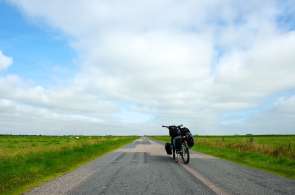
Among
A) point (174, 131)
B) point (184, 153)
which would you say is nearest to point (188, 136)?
point (184, 153)

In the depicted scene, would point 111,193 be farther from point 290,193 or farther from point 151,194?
point 290,193

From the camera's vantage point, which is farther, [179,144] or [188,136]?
[179,144]

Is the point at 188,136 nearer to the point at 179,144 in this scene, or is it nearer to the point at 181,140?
the point at 181,140

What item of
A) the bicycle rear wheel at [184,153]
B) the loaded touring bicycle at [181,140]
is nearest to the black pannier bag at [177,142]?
the loaded touring bicycle at [181,140]

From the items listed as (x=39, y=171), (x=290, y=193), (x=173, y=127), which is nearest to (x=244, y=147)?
(x=173, y=127)

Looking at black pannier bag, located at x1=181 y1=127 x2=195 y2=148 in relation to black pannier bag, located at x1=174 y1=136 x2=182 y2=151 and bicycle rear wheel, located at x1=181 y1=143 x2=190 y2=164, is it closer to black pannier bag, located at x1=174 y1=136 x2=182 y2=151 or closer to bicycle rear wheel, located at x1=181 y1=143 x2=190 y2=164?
bicycle rear wheel, located at x1=181 y1=143 x2=190 y2=164

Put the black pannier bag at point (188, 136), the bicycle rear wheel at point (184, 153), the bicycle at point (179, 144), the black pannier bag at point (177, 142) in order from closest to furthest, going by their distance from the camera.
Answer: the bicycle rear wheel at point (184, 153)
the bicycle at point (179, 144)
the black pannier bag at point (188, 136)
the black pannier bag at point (177, 142)

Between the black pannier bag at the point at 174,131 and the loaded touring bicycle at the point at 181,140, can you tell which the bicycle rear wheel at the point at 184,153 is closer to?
the loaded touring bicycle at the point at 181,140

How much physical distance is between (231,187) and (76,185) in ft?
13.3

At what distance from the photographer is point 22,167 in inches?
567

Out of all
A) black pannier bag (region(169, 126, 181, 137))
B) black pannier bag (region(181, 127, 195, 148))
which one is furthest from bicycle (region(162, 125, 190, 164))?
black pannier bag (region(181, 127, 195, 148))

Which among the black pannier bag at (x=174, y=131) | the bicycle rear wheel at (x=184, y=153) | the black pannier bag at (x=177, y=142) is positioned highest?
the black pannier bag at (x=174, y=131)

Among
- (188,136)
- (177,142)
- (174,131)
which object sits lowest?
(177,142)

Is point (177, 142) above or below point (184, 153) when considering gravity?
above
